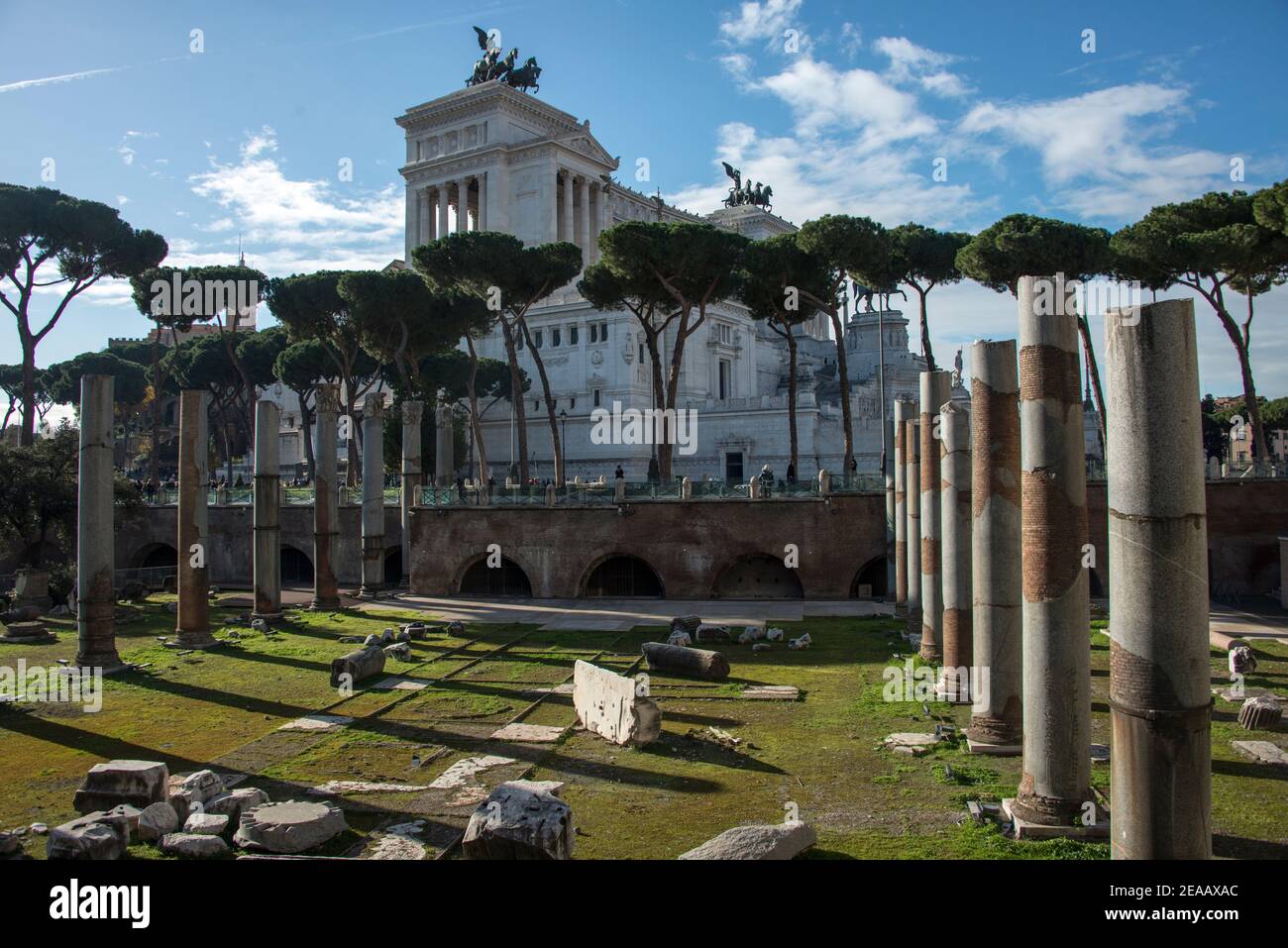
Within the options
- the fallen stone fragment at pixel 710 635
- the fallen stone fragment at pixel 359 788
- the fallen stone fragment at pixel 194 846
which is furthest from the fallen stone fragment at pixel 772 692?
the fallen stone fragment at pixel 194 846

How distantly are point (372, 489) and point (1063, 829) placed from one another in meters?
24.3

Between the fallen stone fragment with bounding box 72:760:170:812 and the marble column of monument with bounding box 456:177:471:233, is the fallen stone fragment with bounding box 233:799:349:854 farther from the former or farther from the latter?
the marble column of monument with bounding box 456:177:471:233

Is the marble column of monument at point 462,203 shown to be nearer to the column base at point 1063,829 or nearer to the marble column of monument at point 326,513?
the marble column of monument at point 326,513

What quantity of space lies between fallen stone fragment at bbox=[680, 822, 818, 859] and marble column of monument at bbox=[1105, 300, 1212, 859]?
2.63 metres

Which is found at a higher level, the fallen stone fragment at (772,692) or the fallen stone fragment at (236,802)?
the fallen stone fragment at (236,802)

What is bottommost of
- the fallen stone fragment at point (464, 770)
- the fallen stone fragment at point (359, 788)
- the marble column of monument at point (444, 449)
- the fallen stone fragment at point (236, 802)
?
the fallen stone fragment at point (464, 770)

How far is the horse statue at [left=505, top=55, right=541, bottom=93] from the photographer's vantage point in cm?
7012

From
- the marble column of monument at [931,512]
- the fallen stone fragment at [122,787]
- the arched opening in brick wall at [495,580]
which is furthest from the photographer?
the arched opening in brick wall at [495,580]

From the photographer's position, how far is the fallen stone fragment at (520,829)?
804 cm

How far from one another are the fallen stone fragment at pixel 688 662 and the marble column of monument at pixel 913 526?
492 cm

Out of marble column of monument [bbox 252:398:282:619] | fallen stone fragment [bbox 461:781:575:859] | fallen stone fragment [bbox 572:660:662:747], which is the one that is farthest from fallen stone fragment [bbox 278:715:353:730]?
marble column of monument [bbox 252:398:282:619]

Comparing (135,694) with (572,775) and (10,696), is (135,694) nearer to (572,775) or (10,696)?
(10,696)
